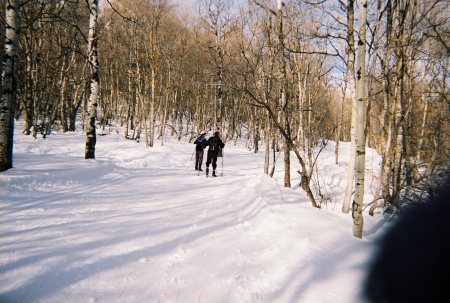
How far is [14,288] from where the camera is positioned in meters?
2.59

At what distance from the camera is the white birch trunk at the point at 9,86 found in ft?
22.8

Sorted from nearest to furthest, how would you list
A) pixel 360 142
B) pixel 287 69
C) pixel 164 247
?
pixel 164 247 → pixel 360 142 → pixel 287 69

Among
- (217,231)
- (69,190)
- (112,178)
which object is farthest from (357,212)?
(112,178)

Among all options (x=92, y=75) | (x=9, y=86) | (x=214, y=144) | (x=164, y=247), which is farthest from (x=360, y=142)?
(x=92, y=75)

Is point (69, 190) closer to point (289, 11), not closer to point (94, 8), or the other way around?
point (94, 8)

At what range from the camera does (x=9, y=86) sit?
705 centimetres

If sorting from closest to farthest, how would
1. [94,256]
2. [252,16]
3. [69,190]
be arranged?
[94,256], [69,190], [252,16]

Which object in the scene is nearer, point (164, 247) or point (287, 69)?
point (164, 247)

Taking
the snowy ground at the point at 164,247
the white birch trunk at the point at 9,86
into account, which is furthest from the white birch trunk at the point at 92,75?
the snowy ground at the point at 164,247

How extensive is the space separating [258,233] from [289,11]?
47.4 feet

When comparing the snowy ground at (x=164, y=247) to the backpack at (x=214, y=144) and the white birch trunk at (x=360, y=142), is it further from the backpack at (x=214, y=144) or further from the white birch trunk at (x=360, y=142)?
the backpack at (x=214, y=144)

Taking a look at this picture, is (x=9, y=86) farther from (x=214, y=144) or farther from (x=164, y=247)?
(x=214, y=144)

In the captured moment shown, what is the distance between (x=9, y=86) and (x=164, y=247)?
7.02 m

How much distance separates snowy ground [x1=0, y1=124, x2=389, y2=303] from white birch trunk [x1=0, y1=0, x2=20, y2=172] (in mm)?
676
